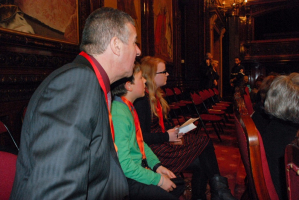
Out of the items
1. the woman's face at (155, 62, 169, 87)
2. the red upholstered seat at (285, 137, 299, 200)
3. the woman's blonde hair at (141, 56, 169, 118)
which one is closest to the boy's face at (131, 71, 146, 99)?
the woman's blonde hair at (141, 56, 169, 118)

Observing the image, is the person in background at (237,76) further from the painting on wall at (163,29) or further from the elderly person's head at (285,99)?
the elderly person's head at (285,99)

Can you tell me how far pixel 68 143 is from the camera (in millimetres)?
647

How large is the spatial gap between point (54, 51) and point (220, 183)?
2461 mm

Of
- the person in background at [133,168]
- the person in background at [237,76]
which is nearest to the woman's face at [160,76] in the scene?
the person in background at [133,168]

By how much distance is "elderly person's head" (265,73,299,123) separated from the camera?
1329 millimetres

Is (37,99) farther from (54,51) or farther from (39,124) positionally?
(54,51)

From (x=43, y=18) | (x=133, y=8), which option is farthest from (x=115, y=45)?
(x=133, y=8)

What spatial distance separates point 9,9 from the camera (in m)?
2.15

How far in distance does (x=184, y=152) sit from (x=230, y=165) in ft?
5.62

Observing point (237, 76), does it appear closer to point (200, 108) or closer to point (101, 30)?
point (200, 108)

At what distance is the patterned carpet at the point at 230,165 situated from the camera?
2.59m

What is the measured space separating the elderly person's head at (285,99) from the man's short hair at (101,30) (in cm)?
105

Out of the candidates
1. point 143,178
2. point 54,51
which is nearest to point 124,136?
point 143,178

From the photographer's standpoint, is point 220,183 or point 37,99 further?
point 220,183
